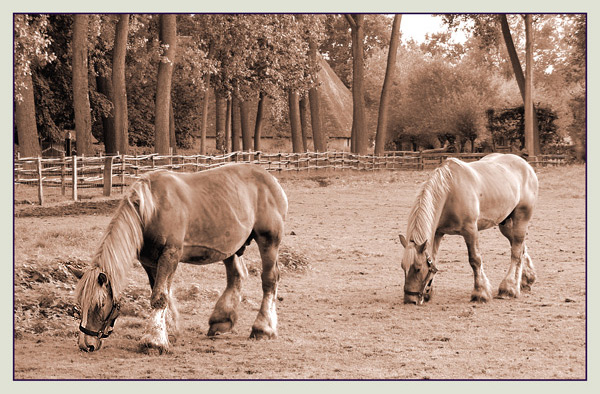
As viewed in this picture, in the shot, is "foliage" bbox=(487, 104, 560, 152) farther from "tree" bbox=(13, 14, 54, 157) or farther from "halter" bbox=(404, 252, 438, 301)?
"halter" bbox=(404, 252, 438, 301)

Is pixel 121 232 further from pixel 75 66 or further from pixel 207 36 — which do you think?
pixel 207 36

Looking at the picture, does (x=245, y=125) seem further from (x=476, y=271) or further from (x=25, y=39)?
(x=476, y=271)

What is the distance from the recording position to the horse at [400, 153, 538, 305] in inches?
340

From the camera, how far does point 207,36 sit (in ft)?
108

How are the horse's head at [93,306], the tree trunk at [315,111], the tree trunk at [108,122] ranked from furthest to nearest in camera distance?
the tree trunk at [315,111] < the tree trunk at [108,122] < the horse's head at [93,306]

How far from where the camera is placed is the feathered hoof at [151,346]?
6418 mm

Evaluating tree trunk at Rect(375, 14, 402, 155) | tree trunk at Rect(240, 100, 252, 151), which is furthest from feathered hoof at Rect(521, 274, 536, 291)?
tree trunk at Rect(240, 100, 252, 151)

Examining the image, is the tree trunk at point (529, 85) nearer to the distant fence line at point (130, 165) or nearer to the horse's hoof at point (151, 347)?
the distant fence line at point (130, 165)

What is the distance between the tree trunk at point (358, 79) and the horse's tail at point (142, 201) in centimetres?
3169

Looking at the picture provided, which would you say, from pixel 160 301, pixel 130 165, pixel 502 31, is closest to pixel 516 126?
pixel 502 31

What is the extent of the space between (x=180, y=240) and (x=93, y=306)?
1.07 m

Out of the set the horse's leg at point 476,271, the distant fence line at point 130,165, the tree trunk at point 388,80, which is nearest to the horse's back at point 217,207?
the horse's leg at point 476,271

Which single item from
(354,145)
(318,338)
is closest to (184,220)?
(318,338)

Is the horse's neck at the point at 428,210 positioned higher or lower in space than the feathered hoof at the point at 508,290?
higher
